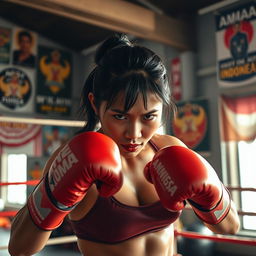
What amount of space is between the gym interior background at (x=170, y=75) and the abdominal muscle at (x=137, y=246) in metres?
1.52

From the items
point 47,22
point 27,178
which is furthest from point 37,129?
point 47,22

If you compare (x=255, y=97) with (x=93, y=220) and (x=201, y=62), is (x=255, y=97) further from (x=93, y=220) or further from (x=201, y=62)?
(x=93, y=220)

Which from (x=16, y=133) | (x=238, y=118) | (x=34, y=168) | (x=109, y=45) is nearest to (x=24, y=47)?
(x=16, y=133)

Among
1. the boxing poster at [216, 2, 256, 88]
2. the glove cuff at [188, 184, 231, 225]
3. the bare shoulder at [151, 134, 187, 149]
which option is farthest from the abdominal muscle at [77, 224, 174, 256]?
the boxing poster at [216, 2, 256, 88]

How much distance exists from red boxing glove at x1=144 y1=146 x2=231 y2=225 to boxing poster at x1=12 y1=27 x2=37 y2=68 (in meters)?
5.59

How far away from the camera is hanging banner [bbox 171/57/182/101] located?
4.81m

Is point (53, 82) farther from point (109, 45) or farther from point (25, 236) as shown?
point (25, 236)

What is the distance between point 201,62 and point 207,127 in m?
0.84

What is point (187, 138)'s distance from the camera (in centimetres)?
463

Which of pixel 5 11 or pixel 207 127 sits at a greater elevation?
pixel 5 11

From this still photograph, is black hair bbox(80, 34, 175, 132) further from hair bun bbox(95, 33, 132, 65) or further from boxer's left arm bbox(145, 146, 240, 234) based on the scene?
boxer's left arm bbox(145, 146, 240, 234)

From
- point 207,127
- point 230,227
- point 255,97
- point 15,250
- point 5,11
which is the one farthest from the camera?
point 5,11

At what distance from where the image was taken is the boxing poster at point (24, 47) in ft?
19.9

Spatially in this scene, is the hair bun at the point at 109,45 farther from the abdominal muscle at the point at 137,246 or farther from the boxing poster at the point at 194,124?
the boxing poster at the point at 194,124
